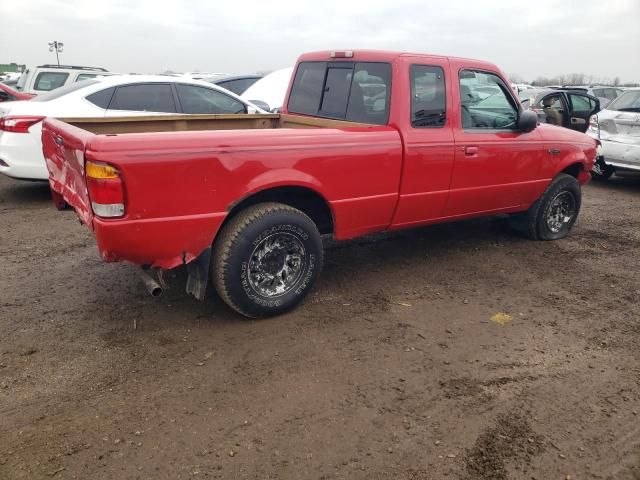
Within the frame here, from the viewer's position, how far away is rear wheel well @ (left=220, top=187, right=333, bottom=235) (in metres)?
3.56

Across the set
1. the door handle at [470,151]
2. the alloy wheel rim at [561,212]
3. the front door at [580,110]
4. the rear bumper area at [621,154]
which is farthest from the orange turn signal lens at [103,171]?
the front door at [580,110]

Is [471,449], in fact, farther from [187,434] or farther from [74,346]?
[74,346]

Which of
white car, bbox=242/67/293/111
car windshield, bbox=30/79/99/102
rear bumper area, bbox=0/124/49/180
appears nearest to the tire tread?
rear bumper area, bbox=0/124/49/180

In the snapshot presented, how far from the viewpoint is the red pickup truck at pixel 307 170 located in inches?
119

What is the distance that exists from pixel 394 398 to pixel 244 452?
2.91ft

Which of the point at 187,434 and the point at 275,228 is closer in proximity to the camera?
the point at 187,434

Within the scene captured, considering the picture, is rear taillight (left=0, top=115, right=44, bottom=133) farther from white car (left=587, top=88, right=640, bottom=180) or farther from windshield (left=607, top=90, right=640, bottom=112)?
windshield (left=607, top=90, right=640, bottom=112)

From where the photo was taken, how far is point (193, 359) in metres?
3.19

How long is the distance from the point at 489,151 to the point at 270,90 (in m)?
→ 6.58

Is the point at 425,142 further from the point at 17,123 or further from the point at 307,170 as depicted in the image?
the point at 17,123

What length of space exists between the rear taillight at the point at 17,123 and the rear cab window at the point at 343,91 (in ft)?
10.8

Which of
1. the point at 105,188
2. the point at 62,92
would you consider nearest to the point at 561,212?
the point at 105,188

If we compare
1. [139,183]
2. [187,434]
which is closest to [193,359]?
[187,434]

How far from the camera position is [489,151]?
4.55 metres
